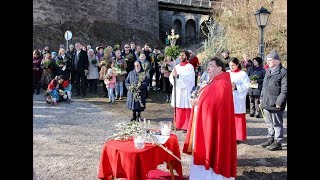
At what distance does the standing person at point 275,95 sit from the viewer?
277 inches

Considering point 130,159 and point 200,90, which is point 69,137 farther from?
point 130,159

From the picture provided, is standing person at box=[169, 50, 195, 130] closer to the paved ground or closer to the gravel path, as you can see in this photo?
the paved ground

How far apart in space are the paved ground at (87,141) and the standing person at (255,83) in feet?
1.75

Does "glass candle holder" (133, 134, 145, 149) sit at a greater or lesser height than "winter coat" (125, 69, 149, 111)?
lesser

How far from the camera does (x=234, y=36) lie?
73.6 feet

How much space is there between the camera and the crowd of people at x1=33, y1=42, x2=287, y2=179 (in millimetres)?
4695

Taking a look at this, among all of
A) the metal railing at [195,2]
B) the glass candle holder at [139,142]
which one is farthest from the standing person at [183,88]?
the metal railing at [195,2]

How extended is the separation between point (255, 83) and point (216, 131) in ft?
21.1

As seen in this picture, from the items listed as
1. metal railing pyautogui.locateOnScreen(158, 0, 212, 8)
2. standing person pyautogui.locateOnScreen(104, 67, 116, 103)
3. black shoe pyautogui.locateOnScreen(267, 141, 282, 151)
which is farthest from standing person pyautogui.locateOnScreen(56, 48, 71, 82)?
metal railing pyautogui.locateOnScreen(158, 0, 212, 8)

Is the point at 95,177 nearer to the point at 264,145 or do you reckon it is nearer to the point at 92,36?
the point at 264,145

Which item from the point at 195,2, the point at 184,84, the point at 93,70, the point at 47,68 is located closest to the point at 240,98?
the point at 184,84

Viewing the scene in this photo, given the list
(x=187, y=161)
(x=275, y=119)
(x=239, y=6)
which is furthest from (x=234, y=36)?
(x=187, y=161)

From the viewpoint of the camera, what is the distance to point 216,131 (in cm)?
469

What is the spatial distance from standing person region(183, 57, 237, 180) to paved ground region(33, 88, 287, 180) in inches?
41.9
